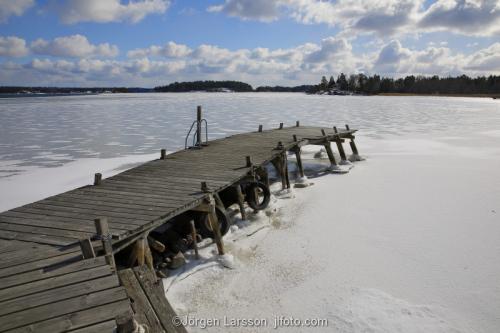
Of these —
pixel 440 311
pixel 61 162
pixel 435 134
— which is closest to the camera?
pixel 440 311

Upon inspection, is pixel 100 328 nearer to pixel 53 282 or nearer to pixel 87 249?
pixel 53 282

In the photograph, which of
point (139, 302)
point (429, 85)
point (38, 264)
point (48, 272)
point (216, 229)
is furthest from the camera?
point (429, 85)

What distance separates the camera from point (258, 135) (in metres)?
14.7

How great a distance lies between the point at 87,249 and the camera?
13.8 feet

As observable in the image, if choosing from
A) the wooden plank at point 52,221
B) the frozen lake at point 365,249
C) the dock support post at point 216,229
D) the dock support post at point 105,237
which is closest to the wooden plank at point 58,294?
the dock support post at point 105,237

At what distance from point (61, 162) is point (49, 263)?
10.7 meters

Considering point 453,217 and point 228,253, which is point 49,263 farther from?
point 453,217

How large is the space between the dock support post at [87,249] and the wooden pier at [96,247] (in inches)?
0.4

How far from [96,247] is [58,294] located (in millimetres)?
1015

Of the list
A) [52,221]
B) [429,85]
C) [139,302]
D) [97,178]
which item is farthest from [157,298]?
[429,85]

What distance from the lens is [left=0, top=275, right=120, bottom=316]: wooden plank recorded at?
3307 millimetres

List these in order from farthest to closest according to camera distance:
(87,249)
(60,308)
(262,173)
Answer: (262,173) < (87,249) < (60,308)

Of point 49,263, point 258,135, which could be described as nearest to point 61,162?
point 258,135

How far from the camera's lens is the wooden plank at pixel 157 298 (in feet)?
11.3
